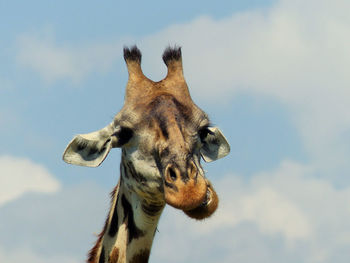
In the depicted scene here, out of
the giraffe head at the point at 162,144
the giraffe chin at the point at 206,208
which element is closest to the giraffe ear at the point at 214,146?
the giraffe head at the point at 162,144

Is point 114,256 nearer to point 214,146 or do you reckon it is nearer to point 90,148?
point 90,148

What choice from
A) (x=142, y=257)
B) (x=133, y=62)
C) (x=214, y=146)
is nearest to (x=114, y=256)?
(x=142, y=257)

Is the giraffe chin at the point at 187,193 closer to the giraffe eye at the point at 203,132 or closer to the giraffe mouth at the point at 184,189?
the giraffe mouth at the point at 184,189

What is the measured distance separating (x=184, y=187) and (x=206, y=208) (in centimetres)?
57

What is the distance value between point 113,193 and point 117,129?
1.41m

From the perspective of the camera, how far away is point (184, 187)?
12367 mm

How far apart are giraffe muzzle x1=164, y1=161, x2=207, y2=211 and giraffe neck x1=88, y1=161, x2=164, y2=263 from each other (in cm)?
119

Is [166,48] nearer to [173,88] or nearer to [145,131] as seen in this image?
[173,88]

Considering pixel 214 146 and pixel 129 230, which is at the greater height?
pixel 214 146

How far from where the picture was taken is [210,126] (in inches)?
571

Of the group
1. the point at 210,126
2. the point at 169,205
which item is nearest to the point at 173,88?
the point at 210,126

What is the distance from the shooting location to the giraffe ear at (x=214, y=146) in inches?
592

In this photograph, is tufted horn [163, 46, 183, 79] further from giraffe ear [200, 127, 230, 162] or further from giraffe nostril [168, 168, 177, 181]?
giraffe nostril [168, 168, 177, 181]

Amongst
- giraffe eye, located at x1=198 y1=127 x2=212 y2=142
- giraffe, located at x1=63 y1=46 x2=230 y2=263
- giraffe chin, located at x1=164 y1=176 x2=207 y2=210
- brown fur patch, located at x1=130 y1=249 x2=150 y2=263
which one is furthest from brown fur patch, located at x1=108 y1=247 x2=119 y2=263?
giraffe eye, located at x1=198 y1=127 x2=212 y2=142
